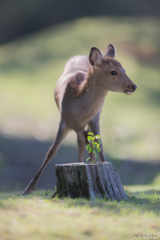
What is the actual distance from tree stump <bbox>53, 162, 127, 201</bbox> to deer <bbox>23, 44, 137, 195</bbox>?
46.9 inches

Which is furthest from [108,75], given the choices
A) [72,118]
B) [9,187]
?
[9,187]

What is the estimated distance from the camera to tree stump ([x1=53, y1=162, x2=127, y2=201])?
4672 mm

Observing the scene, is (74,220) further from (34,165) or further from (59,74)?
(59,74)

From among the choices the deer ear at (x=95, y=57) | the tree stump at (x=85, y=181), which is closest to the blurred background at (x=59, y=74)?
the deer ear at (x=95, y=57)

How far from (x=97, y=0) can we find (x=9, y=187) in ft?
61.2

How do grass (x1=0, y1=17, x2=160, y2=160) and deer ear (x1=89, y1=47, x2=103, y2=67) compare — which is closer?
deer ear (x1=89, y1=47, x2=103, y2=67)

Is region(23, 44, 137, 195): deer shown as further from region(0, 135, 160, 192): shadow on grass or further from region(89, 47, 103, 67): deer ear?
region(0, 135, 160, 192): shadow on grass

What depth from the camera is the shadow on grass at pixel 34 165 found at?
35.9 ft

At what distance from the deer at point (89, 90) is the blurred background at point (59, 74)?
4.78 meters

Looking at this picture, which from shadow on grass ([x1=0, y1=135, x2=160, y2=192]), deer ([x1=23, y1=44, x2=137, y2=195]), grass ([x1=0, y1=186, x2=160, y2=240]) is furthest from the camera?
shadow on grass ([x1=0, y1=135, x2=160, y2=192])

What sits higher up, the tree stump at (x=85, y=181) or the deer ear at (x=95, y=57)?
the deer ear at (x=95, y=57)

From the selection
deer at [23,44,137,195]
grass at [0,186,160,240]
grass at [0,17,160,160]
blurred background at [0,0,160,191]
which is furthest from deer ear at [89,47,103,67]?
grass at [0,17,160,160]

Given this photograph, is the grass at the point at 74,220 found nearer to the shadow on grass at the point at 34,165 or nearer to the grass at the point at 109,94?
the shadow on grass at the point at 34,165

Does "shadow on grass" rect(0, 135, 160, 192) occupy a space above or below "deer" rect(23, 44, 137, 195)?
below
